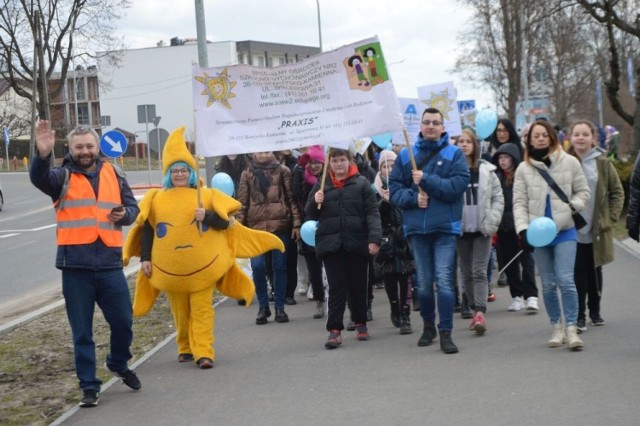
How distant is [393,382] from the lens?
24.6ft

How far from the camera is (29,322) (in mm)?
11734

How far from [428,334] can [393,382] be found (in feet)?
5.03

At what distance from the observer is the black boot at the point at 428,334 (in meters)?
8.93

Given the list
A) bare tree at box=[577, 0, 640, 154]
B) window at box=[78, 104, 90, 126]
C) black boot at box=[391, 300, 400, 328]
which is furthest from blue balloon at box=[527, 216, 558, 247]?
window at box=[78, 104, 90, 126]

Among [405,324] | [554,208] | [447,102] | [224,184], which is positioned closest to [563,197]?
[554,208]

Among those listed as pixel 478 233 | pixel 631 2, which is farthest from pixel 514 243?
pixel 631 2

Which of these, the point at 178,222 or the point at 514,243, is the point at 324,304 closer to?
the point at 514,243

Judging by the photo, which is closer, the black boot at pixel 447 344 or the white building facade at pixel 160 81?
the black boot at pixel 447 344

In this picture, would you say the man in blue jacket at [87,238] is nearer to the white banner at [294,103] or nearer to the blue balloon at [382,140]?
the white banner at [294,103]

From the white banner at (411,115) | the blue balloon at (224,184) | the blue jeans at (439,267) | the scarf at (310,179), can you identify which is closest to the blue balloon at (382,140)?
the white banner at (411,115)

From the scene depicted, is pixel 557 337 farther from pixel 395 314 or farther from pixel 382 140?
pixel 382 140

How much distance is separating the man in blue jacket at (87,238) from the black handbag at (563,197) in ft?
10.8

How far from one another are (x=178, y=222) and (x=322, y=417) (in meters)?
2.51

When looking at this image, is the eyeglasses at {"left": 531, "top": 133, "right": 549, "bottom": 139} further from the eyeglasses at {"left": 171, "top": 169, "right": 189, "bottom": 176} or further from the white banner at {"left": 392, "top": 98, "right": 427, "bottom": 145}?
the white banner at {"left": 392, "top": 98, "right": 427, "bottom": 145}
